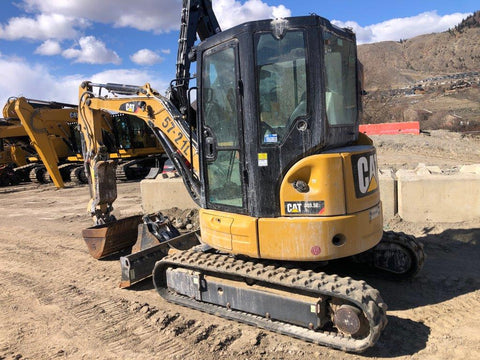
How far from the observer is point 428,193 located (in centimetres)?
664

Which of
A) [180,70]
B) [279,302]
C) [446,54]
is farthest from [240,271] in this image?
[446,54]

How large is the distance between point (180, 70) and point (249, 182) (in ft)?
11.0

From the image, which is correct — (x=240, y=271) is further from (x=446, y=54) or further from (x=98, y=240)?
(x=446, y=54)

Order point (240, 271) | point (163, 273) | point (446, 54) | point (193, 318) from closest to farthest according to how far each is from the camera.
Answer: point (240, 271) → point (193, 318) → point (163, 273) → point (446, 54)

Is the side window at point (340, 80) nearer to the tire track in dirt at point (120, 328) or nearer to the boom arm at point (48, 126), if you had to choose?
the tire track in dirt at point (120, 328)

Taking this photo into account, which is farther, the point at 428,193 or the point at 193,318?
the point at 428,193

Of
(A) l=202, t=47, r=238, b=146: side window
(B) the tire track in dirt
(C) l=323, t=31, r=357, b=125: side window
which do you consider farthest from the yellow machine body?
(B) the tire track in dirt

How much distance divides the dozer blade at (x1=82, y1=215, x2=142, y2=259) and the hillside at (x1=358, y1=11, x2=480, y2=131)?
2087cm

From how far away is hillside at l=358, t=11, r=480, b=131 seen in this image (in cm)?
2853

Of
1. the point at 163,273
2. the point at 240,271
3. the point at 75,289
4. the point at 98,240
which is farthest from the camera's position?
the point at 98,240

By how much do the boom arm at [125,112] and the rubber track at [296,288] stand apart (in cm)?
108

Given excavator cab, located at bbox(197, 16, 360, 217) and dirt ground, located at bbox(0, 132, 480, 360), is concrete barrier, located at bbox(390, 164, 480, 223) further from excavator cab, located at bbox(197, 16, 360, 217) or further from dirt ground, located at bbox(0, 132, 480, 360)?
excavator cab, located at bbox(197, 16, 360, 217)

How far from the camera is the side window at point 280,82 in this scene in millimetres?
3471

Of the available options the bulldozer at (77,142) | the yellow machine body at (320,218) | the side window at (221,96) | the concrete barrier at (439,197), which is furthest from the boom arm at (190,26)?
the bulldozer at (77,142)
